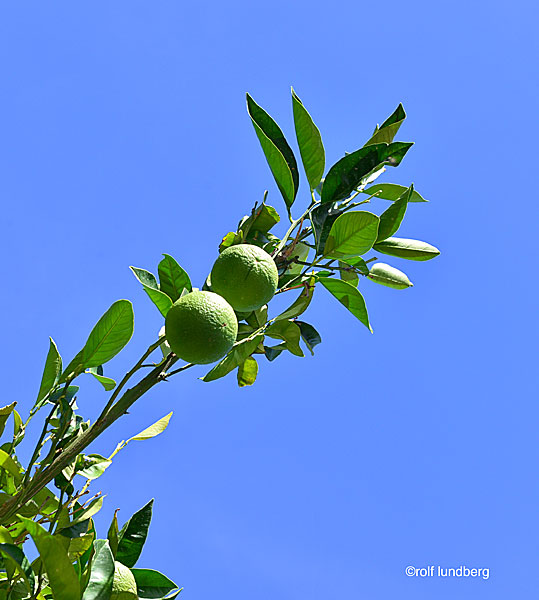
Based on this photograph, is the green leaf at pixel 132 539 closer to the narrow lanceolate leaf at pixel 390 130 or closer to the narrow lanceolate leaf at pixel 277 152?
the narrow lanceolate leaf at pixel 277 152

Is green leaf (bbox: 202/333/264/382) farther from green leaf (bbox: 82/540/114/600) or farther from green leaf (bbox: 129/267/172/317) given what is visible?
green leaf (bbox: 82/540/114/600)

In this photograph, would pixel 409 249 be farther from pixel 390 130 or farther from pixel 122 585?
pixel 122 585

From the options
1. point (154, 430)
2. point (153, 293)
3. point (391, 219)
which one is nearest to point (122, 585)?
point (154, 430)

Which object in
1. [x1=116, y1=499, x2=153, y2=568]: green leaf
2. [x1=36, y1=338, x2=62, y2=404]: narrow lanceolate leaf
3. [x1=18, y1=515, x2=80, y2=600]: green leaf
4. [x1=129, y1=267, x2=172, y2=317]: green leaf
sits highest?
[x1=129, y1=267, x2=172, y2=317]: green leaf

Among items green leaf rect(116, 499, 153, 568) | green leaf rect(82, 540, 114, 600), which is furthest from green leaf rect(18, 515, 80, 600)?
green leaf rect(116, 499, 153, 568)

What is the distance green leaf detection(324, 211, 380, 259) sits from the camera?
3.56ft

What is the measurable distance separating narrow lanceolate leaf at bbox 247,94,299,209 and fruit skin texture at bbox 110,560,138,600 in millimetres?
756

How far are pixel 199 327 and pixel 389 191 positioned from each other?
2.17 ft

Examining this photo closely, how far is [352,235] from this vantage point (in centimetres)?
111

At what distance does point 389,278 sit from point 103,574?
0.80 metres

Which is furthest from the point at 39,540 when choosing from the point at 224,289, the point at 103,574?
the point at 224,289

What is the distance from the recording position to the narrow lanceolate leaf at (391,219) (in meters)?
1.16

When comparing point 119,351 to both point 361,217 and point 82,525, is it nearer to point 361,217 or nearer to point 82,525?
point 82,525

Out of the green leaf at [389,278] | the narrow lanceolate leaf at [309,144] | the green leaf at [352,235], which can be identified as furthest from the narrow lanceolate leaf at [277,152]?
the green leaf at [389,278]
